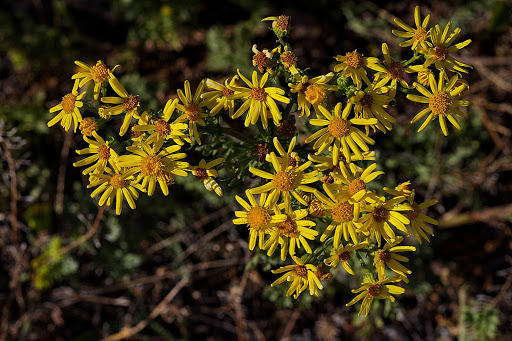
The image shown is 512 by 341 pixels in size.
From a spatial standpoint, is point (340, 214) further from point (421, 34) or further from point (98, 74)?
point (98, 74)

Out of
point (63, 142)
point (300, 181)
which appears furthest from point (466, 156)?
point (63, 142)

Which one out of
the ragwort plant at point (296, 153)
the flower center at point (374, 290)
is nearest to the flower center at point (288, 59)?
the ragwort plant at point (296, 153)

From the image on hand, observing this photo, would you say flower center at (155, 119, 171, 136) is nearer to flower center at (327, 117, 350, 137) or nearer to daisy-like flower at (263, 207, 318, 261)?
daisy-like flower at (263, 207, 318, 261)

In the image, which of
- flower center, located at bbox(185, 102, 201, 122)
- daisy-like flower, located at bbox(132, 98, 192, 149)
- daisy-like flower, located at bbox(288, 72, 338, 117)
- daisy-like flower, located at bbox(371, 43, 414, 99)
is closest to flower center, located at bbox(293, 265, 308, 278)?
daisy-like flower, located at bbox(288, 72, 338, 117)

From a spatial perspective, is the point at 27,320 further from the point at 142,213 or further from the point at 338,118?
the point at 338,118

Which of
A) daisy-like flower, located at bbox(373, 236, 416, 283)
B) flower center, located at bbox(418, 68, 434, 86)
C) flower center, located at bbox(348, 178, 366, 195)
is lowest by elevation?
daisy-like flower, located at bbox(373, 236, 416, 283)
